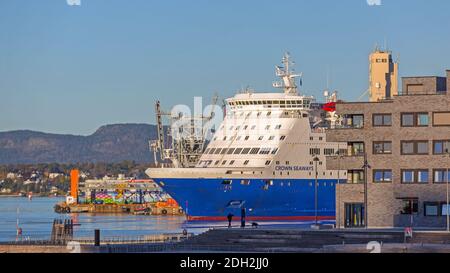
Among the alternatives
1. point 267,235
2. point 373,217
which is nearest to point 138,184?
point 373,217

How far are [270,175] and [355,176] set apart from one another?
1340 inches

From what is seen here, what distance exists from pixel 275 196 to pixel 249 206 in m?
2.42

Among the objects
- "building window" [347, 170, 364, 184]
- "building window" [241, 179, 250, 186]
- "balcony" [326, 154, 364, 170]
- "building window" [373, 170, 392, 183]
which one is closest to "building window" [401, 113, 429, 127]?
"building window" [373, 170, 392, 183]

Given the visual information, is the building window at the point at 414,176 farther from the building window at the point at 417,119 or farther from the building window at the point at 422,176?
the building window at the point at 417,119

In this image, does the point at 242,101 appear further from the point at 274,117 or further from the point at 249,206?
the point at 249,206

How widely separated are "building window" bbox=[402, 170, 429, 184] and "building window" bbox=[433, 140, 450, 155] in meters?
1.37

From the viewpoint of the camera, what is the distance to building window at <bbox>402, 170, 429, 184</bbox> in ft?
252

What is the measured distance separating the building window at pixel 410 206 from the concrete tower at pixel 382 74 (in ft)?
174

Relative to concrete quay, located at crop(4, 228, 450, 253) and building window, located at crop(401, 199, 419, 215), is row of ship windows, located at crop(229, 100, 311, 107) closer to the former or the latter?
building window, located at crop(401, 199, 419, 215)

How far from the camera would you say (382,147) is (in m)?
78.4

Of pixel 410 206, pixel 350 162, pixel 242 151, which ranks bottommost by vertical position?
pixel 410 206

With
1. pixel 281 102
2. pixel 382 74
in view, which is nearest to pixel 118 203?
pixel 382 74

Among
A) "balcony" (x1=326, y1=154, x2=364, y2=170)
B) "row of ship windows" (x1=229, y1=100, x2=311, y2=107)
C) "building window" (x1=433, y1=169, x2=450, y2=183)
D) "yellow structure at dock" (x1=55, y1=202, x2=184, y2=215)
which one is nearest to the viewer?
"building window" (x1=433, y1=169, x2=450, y2=183)

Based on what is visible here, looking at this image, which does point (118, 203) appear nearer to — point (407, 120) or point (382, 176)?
point (382, 176)
